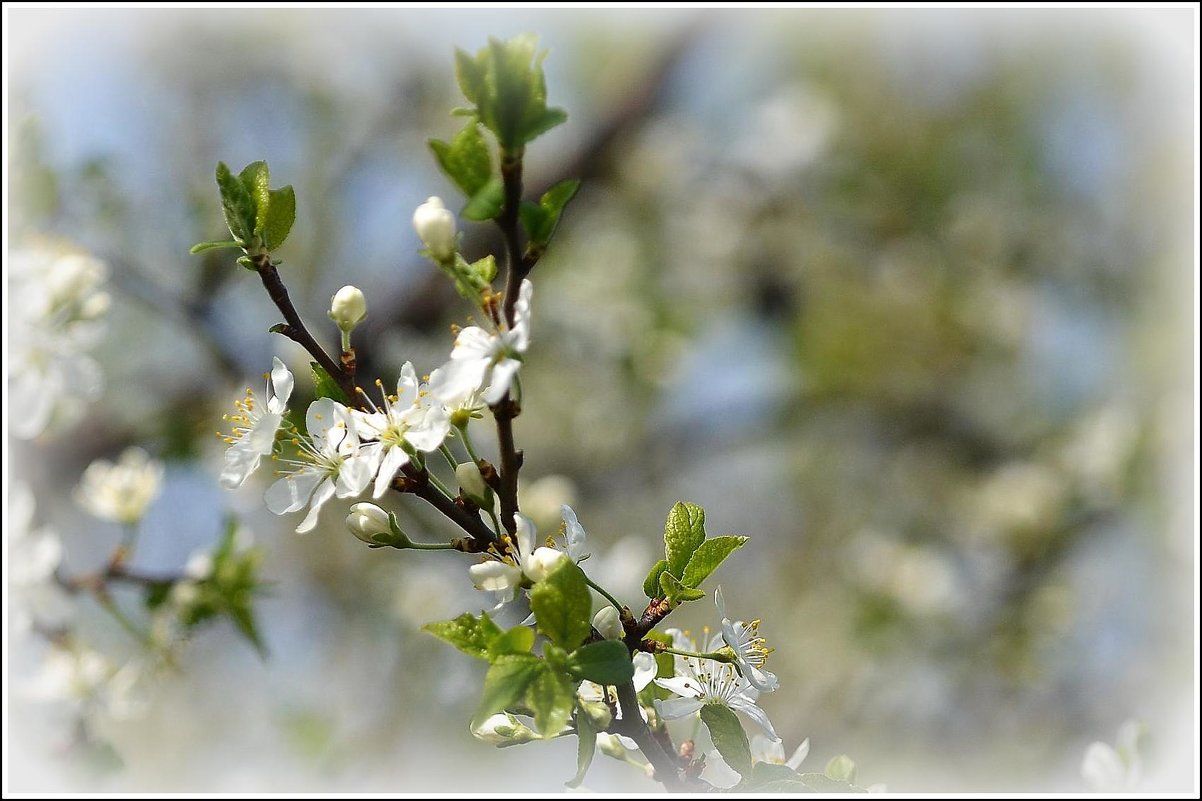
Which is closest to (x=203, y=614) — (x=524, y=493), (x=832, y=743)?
(x=524, y=493)

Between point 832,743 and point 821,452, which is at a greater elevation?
point 821,452

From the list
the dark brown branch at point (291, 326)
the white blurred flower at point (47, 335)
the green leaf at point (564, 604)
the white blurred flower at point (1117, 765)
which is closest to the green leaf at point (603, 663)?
the green leaf at point (564, 604)

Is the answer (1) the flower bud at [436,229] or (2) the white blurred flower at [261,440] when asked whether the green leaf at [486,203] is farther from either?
(2) the white blurred flower at [261,440]

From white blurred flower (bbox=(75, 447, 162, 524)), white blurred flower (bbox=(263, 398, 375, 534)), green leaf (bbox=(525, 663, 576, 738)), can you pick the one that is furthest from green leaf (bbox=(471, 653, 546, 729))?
white blurred flower (bbox=(75, 447, 162, 524))

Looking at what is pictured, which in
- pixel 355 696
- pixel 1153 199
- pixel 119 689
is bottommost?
pixel 119 689

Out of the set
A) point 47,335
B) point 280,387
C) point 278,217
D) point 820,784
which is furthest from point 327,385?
point 47,335

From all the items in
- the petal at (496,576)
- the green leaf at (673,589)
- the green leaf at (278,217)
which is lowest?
the petal at (496,576)

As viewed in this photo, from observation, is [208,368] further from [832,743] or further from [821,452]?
[821,452]

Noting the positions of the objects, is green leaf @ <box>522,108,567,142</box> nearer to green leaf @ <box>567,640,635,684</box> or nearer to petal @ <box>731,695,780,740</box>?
green leaf @ <box>567,640,635,684</box>
